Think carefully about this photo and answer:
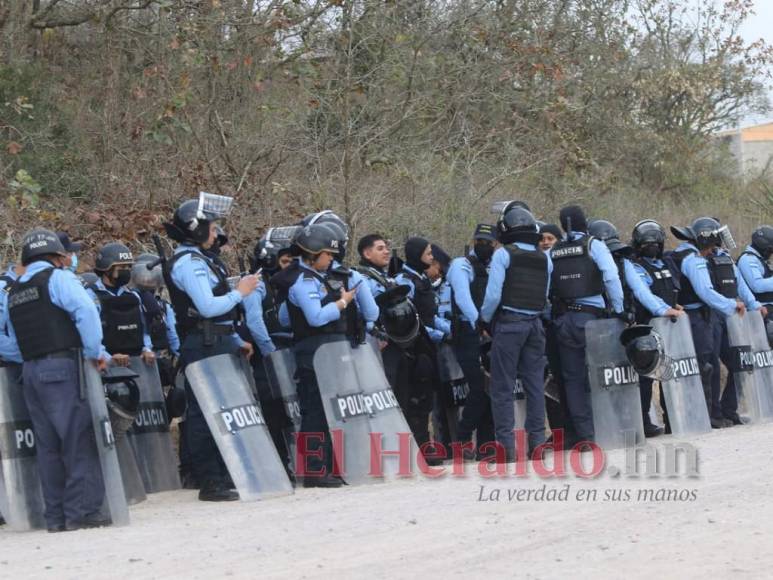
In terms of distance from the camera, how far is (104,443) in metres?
8.58

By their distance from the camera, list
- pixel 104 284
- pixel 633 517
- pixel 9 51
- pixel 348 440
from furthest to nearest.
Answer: pixel 9 51 < pixel 104 284 < pixel 348 440 < pixel 633 517

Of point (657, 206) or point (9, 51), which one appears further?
point (657, 206)

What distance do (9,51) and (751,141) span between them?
132ft

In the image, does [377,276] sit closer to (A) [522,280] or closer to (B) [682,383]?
(A) [522,280]

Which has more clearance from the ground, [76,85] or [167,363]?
[76,85]

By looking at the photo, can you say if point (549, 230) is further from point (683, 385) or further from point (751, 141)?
point (751, 141)

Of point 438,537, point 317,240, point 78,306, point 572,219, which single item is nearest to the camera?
point 438,537

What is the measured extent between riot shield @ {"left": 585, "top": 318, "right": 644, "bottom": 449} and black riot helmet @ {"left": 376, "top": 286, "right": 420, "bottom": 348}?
151 cm

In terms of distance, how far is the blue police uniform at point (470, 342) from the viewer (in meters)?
11.6

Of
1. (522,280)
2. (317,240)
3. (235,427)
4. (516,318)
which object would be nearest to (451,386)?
(516,318)

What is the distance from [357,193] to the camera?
18.1 meters

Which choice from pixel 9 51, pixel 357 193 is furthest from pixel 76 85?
pixel 357 193

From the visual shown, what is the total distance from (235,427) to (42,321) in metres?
1.61

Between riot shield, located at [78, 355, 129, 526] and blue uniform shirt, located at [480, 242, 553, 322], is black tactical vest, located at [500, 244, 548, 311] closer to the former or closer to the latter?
blue uniform shirt, located at [480, 242, 553, 322]
